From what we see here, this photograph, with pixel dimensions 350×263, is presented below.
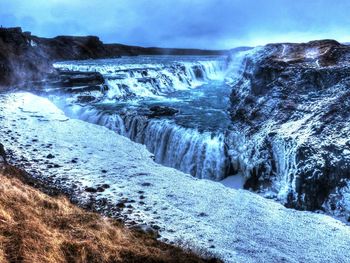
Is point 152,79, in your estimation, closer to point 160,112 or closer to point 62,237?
point 160,112

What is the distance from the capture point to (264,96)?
1505 centimetres

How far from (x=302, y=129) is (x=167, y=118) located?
6837mm

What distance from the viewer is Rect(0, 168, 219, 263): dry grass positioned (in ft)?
18.5

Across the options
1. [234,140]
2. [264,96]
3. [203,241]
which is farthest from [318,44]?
[203,241]

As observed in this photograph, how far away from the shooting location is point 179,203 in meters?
9.45

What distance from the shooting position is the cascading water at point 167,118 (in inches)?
514

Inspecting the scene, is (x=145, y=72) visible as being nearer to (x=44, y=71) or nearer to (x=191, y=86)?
(x=191, y=86)

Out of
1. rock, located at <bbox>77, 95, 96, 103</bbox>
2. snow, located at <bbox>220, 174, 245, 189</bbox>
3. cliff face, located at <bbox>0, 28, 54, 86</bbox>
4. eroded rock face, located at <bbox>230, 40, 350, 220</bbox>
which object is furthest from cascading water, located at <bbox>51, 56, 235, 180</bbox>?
cliff face, located at <bbox>0, 28, 54, 86</bbox>

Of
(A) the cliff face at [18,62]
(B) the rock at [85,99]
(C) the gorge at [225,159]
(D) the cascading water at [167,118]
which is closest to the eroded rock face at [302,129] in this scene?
(C) the gorge at [225,159]

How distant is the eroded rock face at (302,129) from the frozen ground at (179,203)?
0.67m

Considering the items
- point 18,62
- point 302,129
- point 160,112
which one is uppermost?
point 18,62

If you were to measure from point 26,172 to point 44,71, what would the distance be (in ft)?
71.6

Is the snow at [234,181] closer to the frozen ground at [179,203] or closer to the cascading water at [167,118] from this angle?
the cascading water at [167,118]

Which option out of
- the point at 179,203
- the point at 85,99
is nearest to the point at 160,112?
the point at 85,99
